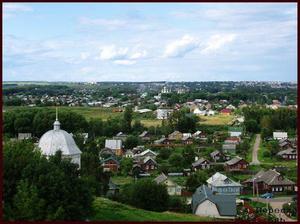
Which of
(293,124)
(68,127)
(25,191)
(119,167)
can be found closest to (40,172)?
(25,191)

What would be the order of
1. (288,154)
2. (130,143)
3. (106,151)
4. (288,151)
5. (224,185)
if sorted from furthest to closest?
1. (130,143)
2. (106,151)
3. (288,151)
4. (288,154)
5. (224,185)

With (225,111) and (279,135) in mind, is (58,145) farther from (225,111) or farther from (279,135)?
(225,111)

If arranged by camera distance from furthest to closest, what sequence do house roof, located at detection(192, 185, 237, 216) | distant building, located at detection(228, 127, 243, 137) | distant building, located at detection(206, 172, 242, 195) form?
1. distant building, located at detection(228, 127, 243, 137)
2. distant building, located at detection(206, 172, 242, 195)
3. house roof, located at detection(192, 185, 237, 216)

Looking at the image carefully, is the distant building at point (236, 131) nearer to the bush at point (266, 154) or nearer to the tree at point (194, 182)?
the bush at point (266, 154)

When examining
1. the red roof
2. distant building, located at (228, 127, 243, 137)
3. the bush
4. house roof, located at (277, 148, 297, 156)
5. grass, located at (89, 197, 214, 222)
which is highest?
the red roof

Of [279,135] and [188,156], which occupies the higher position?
[279,135]

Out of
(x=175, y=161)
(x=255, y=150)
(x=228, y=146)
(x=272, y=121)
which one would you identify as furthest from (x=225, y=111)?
(x=175, y=161)

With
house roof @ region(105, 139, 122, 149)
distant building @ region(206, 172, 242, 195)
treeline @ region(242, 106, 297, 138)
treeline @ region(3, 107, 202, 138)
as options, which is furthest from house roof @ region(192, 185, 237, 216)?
treeline @ region(242, 106, 297, 138)

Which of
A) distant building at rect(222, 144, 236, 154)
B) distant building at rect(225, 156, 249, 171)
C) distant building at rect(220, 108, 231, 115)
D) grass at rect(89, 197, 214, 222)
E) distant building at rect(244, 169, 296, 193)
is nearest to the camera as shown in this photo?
grass at rect(89, 197, 214, 222)

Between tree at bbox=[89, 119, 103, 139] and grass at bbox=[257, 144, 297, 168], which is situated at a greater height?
tree at bbox=[89, 119, 103, 139]

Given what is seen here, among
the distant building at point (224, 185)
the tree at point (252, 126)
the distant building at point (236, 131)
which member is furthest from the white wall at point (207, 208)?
the tree at point (252, 126)

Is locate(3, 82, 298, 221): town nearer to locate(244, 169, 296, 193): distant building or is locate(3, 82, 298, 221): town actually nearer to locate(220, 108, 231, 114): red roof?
locate(244, 169, 296, 193): distant building
